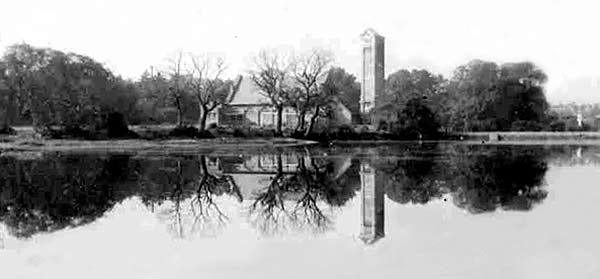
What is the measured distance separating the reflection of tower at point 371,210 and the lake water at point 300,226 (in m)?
0.05

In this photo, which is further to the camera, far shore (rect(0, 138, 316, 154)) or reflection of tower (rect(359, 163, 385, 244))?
far shore (rect(0, 138, 316, 154))

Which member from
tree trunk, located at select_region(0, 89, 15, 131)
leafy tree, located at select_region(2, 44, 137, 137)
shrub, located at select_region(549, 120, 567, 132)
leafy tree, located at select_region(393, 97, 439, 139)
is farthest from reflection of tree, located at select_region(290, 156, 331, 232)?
shrub, located at select_region(549, 120, 567, 132)

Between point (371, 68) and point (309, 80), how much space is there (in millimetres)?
28580

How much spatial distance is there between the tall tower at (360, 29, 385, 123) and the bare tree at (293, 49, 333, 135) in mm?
23746

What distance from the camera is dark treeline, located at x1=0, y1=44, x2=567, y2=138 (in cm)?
5578

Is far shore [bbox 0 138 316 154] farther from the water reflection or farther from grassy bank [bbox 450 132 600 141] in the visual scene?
grassy bank [bbox 450 132 600 141]

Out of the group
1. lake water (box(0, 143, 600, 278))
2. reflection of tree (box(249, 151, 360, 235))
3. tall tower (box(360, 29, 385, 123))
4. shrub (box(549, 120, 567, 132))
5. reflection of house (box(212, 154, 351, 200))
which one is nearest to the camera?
lake water (box(0, 143, 600, 278))

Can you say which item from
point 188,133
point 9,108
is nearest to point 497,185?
point 188,133

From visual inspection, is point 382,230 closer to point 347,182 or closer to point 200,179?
point 347,182

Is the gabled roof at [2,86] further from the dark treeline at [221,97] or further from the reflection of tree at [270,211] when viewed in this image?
the reflection of tree at [270,211]

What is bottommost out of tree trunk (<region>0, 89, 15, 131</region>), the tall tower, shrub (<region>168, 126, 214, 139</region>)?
shrub (<region>168, 126, 214, 139</region>)

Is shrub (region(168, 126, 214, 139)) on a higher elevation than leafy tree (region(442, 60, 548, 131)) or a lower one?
lower

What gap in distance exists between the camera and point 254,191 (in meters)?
19.7

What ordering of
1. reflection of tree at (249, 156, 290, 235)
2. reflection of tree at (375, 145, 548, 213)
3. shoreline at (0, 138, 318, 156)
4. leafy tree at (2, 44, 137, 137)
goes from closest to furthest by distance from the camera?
1. reflection of tree at (249, 156, 290, 235)
2. reflection of tree at (375, 145, 548, 213)
3. shoreline at (0, 138, 318, 156)
4. leafy tree at (2, 44, 137, 137)
